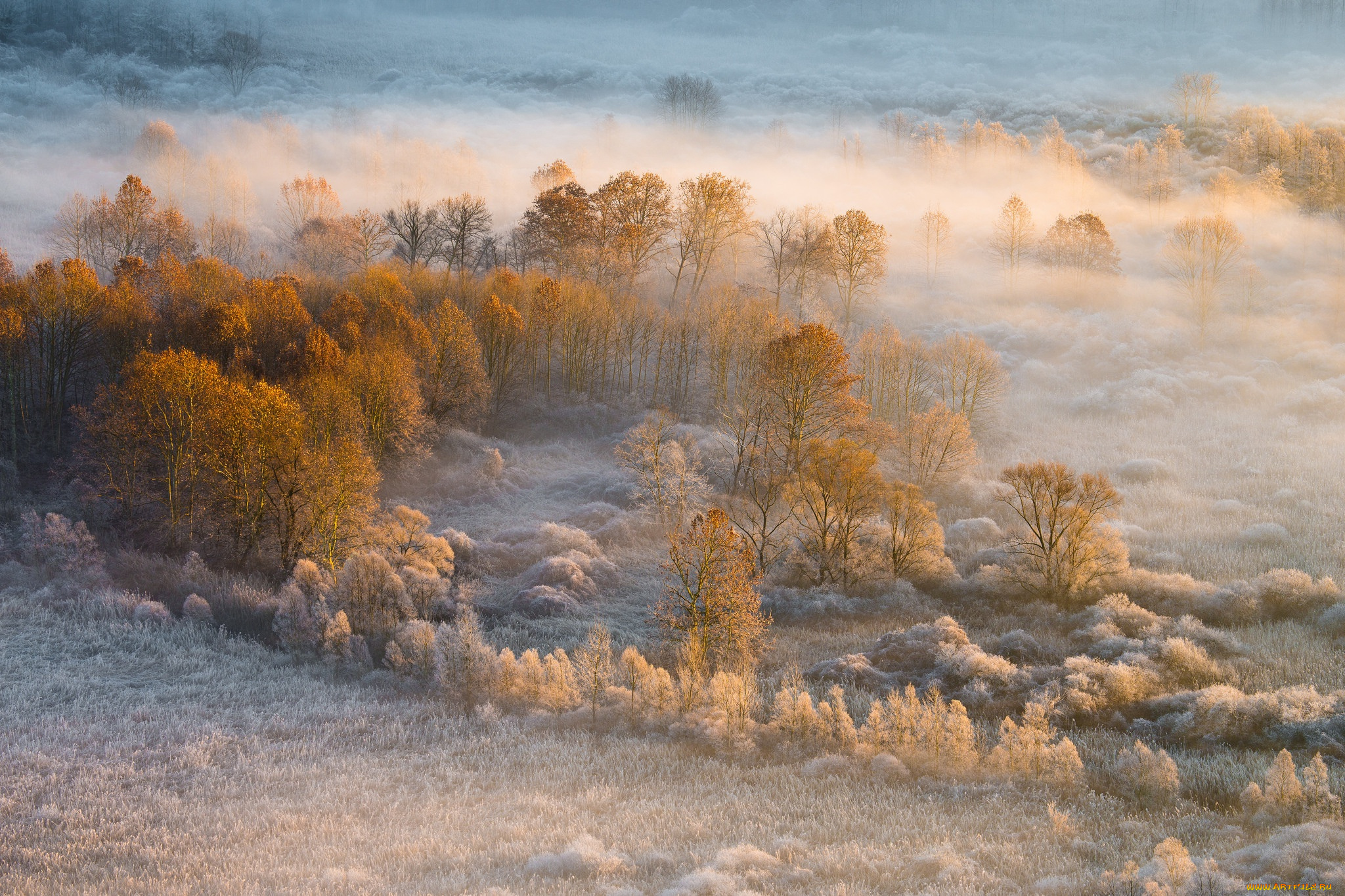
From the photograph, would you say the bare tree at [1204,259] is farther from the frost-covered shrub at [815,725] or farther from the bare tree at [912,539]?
the frost-covered shrub at [815,725]

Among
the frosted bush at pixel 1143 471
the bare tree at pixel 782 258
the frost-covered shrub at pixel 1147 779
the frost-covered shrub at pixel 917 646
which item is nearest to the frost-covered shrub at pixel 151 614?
the frost-covered shrub at pixel 917 646

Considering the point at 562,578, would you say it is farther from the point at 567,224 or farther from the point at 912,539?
the point at 567,224

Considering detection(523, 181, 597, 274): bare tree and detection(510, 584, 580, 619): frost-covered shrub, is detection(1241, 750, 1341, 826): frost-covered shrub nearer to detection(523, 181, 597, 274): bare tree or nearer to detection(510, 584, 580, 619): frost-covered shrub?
detection(510, 584, 580, 619): frost-covered shrub

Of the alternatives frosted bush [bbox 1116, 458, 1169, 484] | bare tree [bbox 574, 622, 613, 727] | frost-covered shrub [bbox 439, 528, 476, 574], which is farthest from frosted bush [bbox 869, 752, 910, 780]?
frosted bush [bbox 1116, 458, 1169, 484]

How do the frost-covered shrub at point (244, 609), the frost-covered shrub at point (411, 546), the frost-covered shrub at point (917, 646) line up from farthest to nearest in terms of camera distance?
the frost-covered shrub at point (411, 546)
the frost-covered shrub at point (244, 609)
the frost-covered shrub at point (917, 646)

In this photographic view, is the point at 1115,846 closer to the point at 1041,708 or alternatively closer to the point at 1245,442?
the point at 1041,708

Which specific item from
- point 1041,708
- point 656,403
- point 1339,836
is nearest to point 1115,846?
point 1339,836

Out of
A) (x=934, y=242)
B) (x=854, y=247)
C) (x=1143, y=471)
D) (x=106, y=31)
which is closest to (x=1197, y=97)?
(x=934, y=242)
